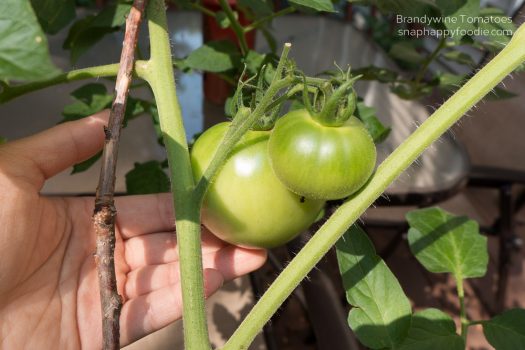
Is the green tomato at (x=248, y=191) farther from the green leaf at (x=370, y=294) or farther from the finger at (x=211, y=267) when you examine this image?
the finger at (x=211, y=267)

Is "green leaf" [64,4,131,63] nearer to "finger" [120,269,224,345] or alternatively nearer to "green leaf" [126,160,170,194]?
"green leaf" [126,160,170,194]

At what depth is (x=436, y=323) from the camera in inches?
23.5

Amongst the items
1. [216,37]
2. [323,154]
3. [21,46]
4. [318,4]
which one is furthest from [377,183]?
[216,37]

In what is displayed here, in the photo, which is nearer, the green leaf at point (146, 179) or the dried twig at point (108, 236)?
the dried twig at point (108, 236)

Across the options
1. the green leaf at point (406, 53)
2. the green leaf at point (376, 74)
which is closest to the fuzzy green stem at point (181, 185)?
the green leaf at point (376, 74)

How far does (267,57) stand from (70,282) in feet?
1.55

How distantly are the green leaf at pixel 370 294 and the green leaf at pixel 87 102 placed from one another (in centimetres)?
47

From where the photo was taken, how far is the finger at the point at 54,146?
0.67 m

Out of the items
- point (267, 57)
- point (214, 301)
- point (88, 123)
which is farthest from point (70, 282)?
point (267, 57)

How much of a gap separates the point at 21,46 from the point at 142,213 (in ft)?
1.73

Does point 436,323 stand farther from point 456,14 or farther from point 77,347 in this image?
point 77,347

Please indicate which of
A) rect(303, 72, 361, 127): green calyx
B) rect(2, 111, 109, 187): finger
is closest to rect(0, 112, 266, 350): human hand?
rect(2, 111, 109, 187): finger

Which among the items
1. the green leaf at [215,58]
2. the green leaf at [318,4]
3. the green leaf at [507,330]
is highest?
the green leaf at [318,4]

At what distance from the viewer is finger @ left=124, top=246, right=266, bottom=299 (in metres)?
0.75
